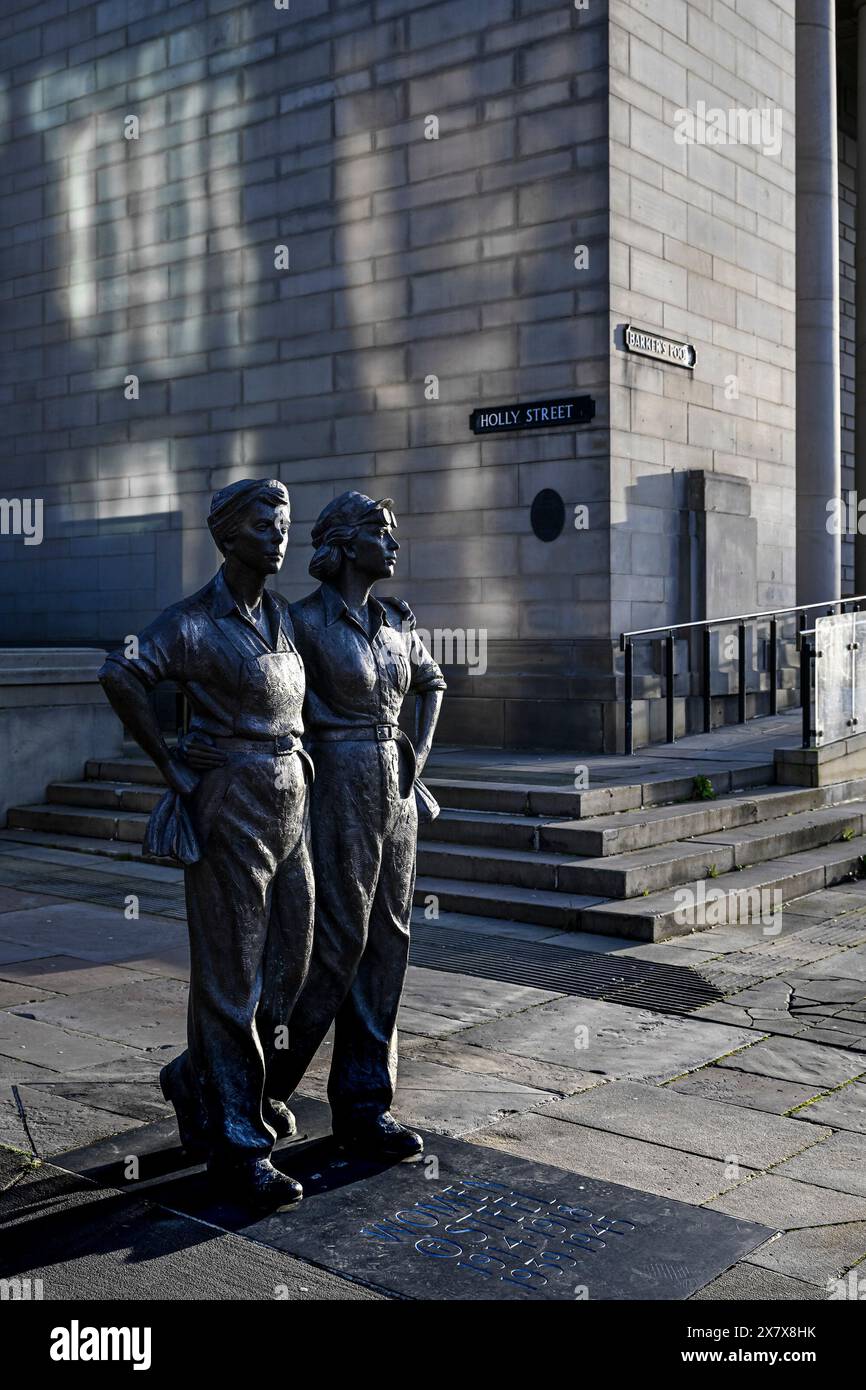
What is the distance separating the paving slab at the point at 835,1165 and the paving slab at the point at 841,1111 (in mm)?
123

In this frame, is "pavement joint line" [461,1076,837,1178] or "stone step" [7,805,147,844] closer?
"pavement joint line" [461,1076,837,1178]

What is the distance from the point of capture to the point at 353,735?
16.3ft

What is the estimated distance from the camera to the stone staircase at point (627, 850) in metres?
8.95

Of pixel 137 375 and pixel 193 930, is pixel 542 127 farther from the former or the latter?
pixel 193 930

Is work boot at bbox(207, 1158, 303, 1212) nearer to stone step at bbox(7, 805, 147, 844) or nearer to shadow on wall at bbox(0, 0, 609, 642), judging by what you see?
stone step at bbox(7, 805, 147, 844)

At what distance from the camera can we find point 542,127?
1376 centimetres

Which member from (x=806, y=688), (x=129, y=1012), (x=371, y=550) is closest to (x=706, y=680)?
(x=806, y=688)

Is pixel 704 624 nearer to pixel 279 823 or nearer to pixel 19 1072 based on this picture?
pixel 19 1072

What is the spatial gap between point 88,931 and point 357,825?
457 cm

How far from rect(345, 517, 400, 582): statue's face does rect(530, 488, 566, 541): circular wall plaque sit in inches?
347

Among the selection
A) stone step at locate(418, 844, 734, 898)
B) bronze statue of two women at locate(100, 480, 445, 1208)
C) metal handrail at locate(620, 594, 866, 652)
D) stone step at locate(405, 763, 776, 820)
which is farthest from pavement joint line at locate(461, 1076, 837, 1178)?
metal handrail at locate(620, 594, 866, 652)

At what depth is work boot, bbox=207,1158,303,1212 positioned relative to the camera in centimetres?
435

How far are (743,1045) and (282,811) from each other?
113 inches

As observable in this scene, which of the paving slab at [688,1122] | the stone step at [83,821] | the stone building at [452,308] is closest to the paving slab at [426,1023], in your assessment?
the paving slab at [688,1122]
